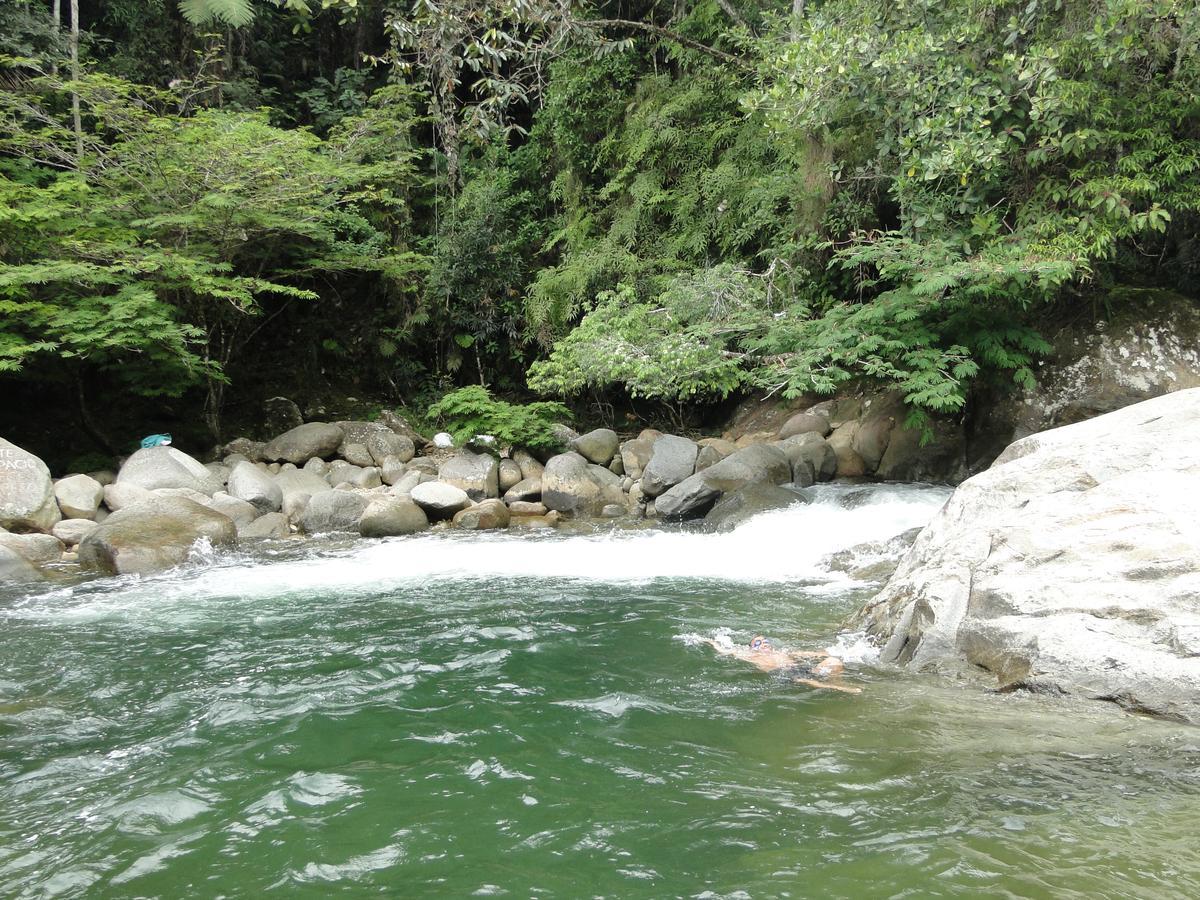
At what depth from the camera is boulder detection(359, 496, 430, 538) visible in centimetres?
1077

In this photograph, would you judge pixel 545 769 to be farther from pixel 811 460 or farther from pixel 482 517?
pixel 811 460

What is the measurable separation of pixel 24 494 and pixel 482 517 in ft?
17.6

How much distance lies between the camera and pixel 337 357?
17.0 metres

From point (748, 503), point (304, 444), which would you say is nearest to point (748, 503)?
point (748, 503)

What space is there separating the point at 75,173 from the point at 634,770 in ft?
40.9

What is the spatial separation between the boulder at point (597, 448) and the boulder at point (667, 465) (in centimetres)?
108

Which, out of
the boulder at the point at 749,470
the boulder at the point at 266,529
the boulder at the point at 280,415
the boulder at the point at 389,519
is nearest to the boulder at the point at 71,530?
the boulder at the point at 266,529

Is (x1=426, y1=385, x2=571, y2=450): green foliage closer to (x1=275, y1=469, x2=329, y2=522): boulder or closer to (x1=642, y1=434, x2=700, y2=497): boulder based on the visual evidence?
(x1=642, y1=434, x2=700, y2=497): boulder

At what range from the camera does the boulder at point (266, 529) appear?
10555mm

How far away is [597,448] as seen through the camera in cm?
1339

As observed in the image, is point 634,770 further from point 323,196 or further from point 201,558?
point 323,196

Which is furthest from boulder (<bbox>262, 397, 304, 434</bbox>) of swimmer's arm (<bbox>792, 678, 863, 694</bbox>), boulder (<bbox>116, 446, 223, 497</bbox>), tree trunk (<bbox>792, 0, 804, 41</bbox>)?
swimmer's arm (<bbox>792, 678, 863, 694</bbox>)

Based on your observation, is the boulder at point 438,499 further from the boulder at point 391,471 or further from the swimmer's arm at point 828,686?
the swimmer's arm at point 828,686

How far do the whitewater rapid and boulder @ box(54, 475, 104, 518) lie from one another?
274 cm
